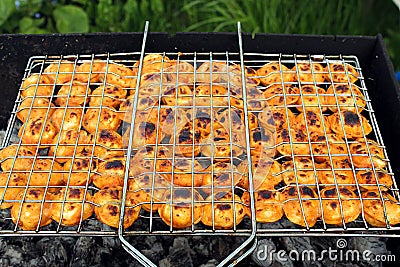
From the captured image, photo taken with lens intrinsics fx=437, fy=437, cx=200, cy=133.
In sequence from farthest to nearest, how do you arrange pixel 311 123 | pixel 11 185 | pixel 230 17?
pixel 230 17, pixel 311 123, pixel 11 185

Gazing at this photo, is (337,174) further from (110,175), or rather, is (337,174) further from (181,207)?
(110,175)

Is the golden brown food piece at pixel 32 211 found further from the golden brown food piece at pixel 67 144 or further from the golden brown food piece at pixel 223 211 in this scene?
the golden brown food piece at pixel 223 211

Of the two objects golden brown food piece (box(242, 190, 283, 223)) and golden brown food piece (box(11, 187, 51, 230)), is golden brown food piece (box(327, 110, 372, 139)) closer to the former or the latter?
golden brown food piece (box(242, 190, 283, 223))

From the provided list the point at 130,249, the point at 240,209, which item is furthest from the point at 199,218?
the point at 130,249

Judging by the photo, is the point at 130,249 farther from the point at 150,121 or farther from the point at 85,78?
the point at 85,78

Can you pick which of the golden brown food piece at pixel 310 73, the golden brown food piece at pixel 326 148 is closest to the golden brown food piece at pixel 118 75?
the golden brown food piece at pixel 310 73

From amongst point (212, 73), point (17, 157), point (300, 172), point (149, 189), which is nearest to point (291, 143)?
point (300, 172)
